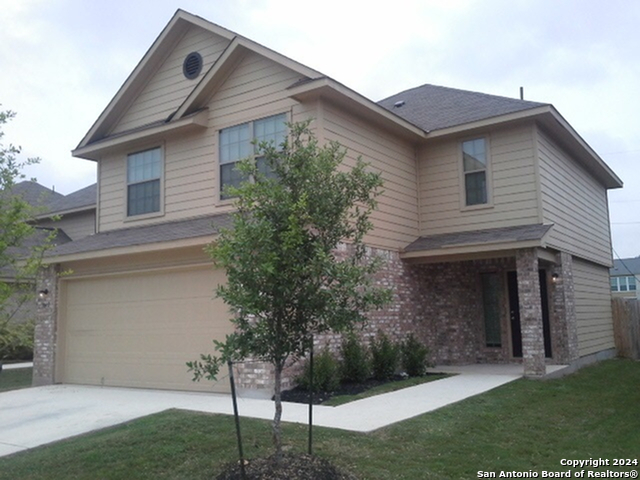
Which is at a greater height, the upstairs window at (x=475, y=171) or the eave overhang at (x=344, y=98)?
the eave overhang at (x=344, y=98)

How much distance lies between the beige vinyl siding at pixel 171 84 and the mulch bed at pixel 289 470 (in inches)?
373

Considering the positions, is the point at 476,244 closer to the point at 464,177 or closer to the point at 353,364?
the point at 464,177

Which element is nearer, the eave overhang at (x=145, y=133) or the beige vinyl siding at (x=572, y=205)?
the eave overhang at (x=145, y=133)

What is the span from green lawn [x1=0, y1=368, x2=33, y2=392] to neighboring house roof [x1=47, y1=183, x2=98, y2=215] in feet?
17.0

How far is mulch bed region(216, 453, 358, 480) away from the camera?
528cm

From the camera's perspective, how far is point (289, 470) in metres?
5.37

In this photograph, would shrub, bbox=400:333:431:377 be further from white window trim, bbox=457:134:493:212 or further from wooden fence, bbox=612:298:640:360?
wooden fence, bbox=612:298:640:360

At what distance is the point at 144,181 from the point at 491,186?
7.58 m

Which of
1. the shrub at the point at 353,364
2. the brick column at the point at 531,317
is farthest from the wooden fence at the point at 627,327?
the shrub at the point at 353,364

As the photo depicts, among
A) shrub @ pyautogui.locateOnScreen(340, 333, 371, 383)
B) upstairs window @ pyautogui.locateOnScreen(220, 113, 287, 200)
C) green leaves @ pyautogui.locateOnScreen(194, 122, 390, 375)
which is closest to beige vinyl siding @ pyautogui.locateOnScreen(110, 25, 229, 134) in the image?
upstairs window @ pyautogui.locateOnScreen(220, 113, 287, 200)

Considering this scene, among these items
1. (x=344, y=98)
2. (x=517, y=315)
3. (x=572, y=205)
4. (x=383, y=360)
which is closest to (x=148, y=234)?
(x=344, y=98)

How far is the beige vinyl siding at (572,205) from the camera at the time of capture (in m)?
12.9

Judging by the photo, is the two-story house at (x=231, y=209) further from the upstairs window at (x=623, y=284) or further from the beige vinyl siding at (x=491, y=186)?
the upstairs window at (x=623, y=284)

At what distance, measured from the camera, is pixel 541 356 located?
11.1 metres
